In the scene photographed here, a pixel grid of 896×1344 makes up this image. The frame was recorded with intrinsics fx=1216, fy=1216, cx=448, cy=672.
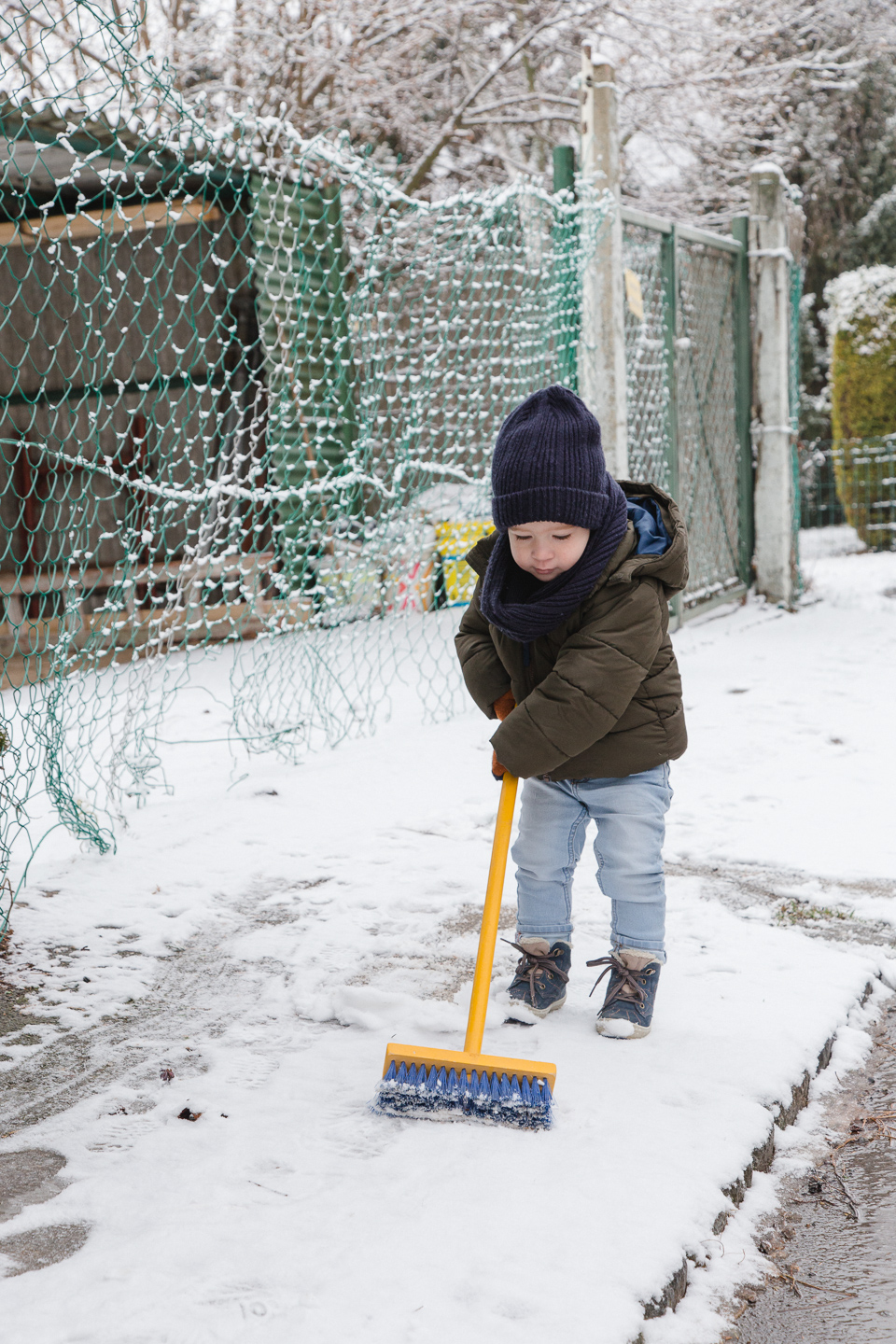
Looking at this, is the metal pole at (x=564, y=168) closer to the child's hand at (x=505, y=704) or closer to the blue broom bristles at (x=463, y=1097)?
the child's hand at (x=505, y=704)

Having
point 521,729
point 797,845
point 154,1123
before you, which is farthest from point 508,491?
point 797,845

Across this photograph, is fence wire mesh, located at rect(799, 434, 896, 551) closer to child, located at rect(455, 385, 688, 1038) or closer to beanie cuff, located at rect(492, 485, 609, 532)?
child, located at rect(455, 385, 688, 1038)

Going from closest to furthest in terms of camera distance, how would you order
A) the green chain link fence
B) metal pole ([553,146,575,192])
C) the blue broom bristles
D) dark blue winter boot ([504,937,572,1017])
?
the blue broom bristles
dark blue winter boot ([504,937,572,1017])
the green chain link fence
metal pole ([553,146,575,192])

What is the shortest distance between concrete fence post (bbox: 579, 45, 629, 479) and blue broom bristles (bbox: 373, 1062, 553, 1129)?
3.97 m

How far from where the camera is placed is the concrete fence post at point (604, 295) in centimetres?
550

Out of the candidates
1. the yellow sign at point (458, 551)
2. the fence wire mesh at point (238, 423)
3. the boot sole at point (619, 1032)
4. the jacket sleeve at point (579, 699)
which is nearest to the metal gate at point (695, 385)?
the fence wire mesh at point (238, 423)

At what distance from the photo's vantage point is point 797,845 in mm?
3273

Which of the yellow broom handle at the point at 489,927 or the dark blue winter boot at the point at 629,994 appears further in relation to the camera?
the dark blue winter boot at the point at 629,994

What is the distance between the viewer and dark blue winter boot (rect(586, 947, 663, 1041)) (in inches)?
86.4

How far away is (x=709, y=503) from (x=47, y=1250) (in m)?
6.32

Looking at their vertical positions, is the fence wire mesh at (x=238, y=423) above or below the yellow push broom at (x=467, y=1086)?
above

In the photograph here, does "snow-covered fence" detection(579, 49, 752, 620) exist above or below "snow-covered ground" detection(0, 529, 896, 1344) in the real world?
above

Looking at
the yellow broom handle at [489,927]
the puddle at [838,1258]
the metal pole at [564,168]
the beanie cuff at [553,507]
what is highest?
the metal pole at [564,168]

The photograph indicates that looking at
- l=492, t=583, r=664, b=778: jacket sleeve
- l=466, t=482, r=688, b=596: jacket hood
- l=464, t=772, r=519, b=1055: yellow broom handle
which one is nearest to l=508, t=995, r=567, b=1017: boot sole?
l=464, t=772, r=519, b=1055: yellow broom handle
